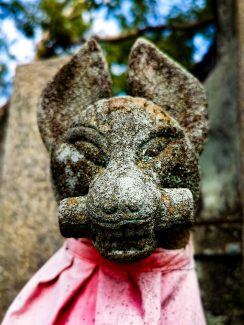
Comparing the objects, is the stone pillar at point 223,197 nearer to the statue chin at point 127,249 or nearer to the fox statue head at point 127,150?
the fox statue head at point 127,150

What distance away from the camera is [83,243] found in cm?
127

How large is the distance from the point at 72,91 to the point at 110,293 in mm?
628

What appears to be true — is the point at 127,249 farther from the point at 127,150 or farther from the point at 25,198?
the point at 25,198

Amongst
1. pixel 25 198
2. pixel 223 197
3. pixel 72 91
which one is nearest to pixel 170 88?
pixel 72 91

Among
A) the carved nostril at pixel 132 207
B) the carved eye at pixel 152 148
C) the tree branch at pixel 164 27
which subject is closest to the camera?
the carved nostril at pixel 132 207

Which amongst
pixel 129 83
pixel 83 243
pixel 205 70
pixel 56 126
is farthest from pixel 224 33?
pixel 83 243

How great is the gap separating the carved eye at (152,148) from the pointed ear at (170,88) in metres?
0.19

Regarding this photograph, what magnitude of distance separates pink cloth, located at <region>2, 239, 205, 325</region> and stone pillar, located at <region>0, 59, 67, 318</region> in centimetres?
59

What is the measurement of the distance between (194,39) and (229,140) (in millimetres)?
1162

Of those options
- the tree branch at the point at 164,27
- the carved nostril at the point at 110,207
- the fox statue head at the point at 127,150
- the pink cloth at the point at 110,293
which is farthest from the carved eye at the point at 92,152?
the tree branch at the point at 164,27

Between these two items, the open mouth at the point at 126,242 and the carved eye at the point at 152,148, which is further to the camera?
the carved eye at the point at 152,148

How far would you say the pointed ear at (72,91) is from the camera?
1.36 meters

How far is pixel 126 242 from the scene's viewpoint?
3.38ft

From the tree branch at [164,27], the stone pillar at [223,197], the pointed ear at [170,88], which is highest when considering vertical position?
the tree branch at [164,27]
